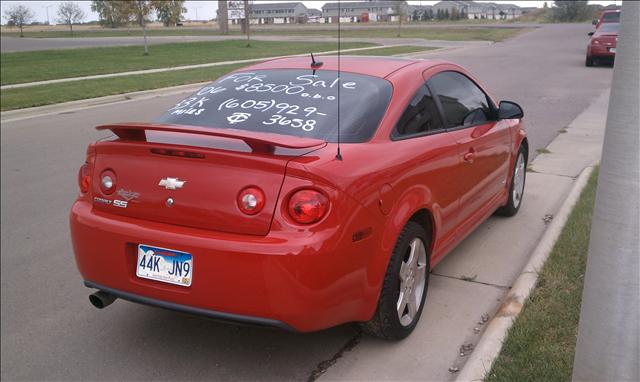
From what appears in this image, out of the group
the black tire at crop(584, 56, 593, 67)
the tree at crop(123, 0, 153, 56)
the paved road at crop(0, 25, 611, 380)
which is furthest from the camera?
the tree at crop(123, 0, 153, 56)

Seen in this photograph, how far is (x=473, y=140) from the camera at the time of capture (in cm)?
464

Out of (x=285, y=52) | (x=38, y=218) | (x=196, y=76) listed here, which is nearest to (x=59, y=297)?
(x=38, y=218)

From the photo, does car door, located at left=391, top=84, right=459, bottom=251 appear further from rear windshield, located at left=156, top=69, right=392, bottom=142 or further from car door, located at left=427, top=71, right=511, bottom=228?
rear windshield, located at left=156, top=69, right=392, bottom=142

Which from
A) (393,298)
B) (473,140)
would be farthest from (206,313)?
(473,140)

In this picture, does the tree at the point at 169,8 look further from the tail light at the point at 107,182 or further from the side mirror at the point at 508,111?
the tail light at the point at 107,182

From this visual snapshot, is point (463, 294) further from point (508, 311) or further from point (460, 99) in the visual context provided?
point (460, 99)

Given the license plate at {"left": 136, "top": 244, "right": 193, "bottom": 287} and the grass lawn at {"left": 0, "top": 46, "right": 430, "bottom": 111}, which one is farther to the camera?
the grass lawn at {"left": 0, "top": 46, "right": 430, "bottom": 111}

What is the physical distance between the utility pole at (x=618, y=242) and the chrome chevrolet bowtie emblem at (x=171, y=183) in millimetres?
1910

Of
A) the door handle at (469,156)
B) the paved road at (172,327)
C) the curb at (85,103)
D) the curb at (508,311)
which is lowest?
the paved road at (172,327)

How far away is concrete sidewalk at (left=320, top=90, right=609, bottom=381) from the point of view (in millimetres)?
3520

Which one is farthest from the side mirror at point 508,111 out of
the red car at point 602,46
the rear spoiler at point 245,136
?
the red car at point 602,46

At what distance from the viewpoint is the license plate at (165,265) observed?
320cm

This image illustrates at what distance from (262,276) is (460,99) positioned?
2436 millimetres

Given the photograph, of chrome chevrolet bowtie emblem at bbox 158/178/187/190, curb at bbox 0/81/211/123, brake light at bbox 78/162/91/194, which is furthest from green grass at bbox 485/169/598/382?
curb at bbox 0/81/211/123
